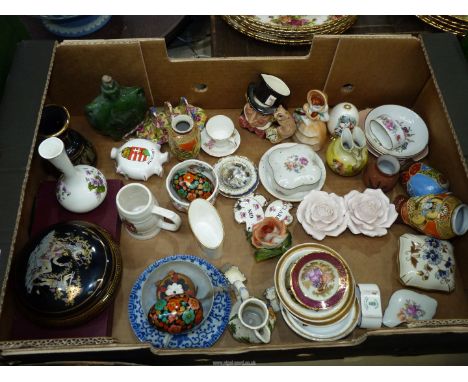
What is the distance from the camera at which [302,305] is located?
1054 mm

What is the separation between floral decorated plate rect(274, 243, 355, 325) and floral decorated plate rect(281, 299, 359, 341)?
0.16ft

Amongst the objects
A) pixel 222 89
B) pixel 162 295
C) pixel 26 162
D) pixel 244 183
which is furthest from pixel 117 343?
pixel 222 89

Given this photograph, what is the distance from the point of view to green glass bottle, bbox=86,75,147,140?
4.02 feet

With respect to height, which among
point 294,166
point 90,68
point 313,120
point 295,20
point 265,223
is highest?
point 295,20

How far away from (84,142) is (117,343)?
0.62m

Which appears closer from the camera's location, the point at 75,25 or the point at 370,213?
the point at 370,213

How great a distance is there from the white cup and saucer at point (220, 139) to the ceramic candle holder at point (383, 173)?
41 centimetres

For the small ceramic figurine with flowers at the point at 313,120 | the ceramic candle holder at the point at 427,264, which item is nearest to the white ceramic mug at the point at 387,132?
the small ceramic figurine with flowers at the point at 313,120

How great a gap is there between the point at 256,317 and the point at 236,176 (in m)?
0.41

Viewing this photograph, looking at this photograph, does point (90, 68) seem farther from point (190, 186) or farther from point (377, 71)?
point (377, 71)

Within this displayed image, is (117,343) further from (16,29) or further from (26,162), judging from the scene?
(16,29)

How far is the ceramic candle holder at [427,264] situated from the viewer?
1150mm

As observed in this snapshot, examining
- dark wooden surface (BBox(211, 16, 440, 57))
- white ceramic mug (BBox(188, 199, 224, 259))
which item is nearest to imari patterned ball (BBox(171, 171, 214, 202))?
white ceramic mug (BBox(188, 199, 224, 259))

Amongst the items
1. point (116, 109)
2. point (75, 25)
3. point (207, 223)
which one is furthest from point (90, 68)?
point (207, 223)
